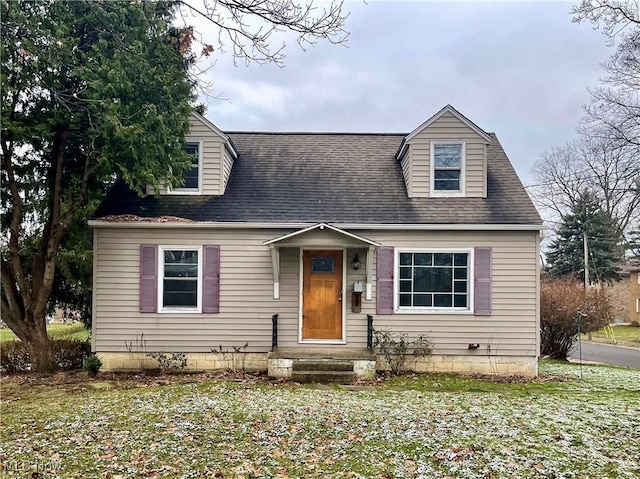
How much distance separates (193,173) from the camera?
418 inches

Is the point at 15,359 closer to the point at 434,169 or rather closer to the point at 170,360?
the point at 170,360

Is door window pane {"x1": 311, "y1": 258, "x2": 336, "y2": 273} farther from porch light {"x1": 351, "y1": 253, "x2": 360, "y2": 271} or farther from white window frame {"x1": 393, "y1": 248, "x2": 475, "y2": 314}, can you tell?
white window frame {"x1": 393, "y1": 248, "x2": 475, "y2": 314}

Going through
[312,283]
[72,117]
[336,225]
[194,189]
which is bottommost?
[312,283]

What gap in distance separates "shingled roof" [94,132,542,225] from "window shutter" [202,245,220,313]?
2.33ft

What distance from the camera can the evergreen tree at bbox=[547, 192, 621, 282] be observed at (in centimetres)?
3391

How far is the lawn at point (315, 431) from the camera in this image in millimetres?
4613

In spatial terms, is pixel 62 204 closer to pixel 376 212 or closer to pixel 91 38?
pixel 91 38

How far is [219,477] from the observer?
14.3ft

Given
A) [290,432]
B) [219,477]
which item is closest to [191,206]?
[290,432]

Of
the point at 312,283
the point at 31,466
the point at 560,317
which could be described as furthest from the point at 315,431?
the point at 560,317

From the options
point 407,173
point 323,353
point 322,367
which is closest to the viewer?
point 322,367

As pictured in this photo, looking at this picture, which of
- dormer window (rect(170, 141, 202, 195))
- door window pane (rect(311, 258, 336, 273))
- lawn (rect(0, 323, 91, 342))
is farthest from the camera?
lawn (rect(0, 323, 91, 342))

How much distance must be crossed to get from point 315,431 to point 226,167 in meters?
6.98

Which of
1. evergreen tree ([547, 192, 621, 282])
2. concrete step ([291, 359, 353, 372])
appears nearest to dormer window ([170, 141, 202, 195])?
concrete step ([291, 359, 353, 372])
